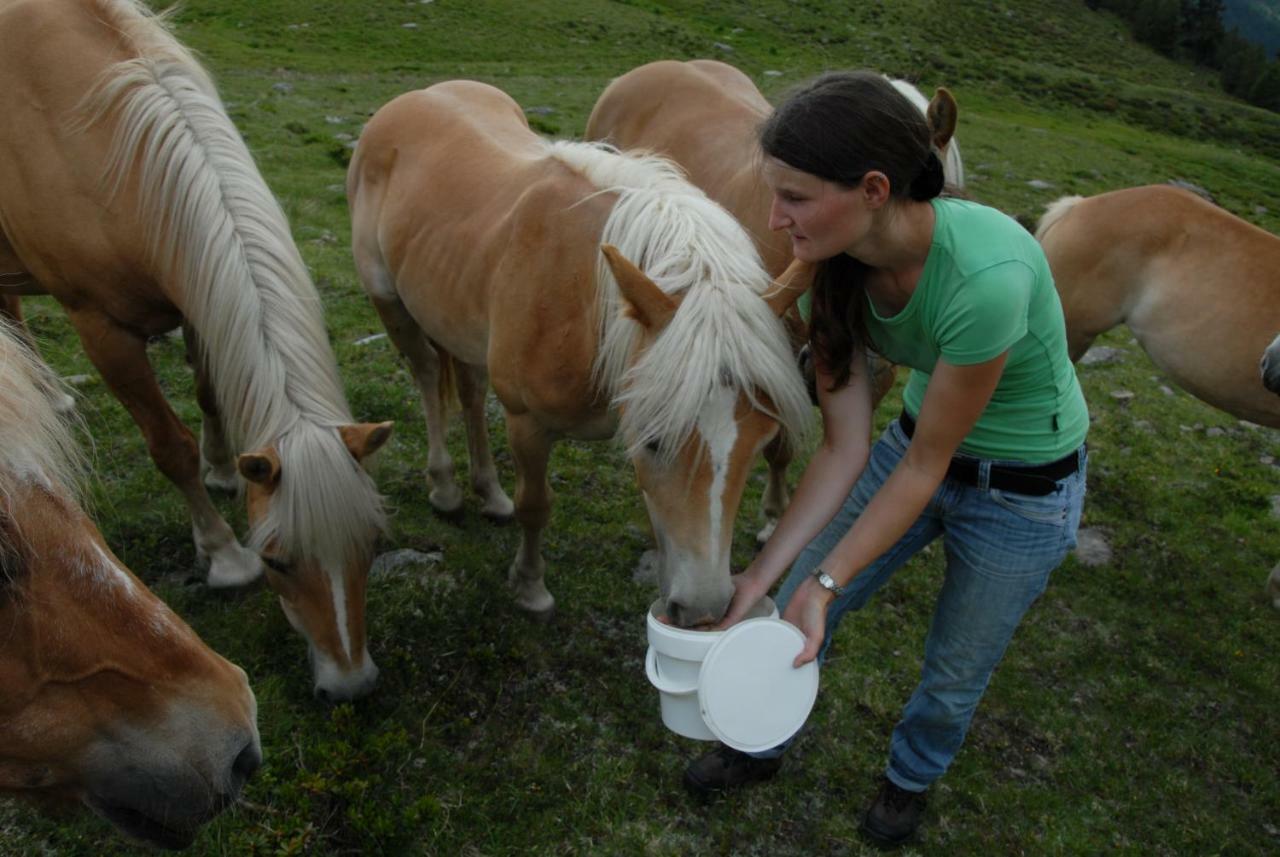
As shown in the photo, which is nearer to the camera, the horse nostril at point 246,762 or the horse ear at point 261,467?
the horse nostril at point 246,762

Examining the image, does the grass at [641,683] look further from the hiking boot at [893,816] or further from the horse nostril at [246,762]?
the horse nostril at [246,762]

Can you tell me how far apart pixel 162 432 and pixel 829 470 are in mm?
3007

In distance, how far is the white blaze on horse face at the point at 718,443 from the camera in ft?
7.32

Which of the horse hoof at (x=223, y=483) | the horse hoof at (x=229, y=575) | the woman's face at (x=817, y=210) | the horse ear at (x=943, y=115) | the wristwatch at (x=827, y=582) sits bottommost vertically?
the horse hoof at (x=223, y=483)

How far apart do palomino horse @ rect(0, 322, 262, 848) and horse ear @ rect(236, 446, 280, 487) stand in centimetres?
79

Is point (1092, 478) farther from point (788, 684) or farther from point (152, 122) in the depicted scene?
point (152, 122)

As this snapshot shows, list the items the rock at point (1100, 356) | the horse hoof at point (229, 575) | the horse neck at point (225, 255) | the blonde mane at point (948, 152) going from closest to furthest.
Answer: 1. the horse neck at point (225, 255)
2. the horse hoof at point (229, 575)
3. the blonde mane at point (948, 152)
4. the rock at point (1100, 356)

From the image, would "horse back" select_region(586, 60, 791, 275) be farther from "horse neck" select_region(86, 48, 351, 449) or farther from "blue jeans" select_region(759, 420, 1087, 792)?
"horse neck" select_region(86, 48, 351, 449)

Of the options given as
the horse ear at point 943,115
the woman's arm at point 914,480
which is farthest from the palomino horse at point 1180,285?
the woman's arm at point 914,480

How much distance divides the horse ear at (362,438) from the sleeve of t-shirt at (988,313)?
1854 mm

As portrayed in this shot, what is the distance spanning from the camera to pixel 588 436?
11.1 feet

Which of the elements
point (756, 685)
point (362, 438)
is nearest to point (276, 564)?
point (362, 438)

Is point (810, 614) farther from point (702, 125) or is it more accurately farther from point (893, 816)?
point (702, 125)

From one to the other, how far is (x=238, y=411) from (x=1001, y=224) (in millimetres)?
2670
